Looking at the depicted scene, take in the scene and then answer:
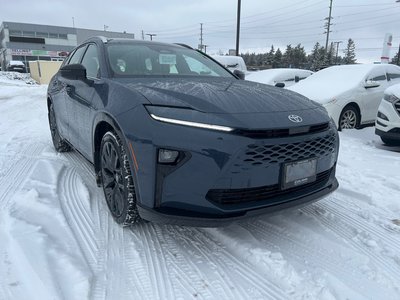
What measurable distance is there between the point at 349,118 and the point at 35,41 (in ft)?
217

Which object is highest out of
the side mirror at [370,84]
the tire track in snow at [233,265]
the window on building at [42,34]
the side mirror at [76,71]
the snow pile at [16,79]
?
the window on building at [42,34]

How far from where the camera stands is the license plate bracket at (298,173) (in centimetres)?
234

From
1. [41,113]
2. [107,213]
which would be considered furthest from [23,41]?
[107,213]

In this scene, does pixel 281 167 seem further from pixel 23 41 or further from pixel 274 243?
pixel 23 41

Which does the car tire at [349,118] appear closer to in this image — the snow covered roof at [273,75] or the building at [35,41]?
the snow covered roof at [273,75]

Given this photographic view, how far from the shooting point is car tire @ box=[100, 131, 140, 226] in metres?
2.52

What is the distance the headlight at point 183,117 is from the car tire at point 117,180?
43 cm

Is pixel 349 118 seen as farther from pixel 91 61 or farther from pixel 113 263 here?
pixel 113 263

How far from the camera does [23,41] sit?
60.8m

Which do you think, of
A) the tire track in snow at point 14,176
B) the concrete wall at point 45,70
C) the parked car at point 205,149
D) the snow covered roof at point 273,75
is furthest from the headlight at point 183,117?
the concrete wall at point 45,70

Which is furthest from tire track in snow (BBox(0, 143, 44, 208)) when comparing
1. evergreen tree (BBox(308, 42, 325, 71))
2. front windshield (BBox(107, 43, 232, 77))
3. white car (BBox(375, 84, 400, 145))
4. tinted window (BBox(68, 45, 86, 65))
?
evergreen tree (BBox(308, 42, 325, 71))

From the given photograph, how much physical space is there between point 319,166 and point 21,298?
210cm

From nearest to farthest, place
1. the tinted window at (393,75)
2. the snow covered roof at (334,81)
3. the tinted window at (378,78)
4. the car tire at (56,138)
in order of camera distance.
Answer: the car tire at (56,138) < the snow covered roof at (334,81) < the tinted window at (378,78) < the tinted window at (393,75)

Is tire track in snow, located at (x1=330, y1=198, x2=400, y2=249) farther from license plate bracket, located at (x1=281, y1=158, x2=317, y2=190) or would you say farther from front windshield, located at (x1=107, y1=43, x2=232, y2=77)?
front windshield, located at (x1=107, y1=43, x2=232, y2=77)
